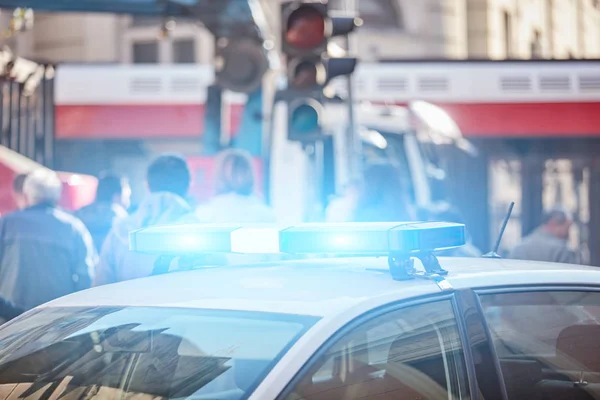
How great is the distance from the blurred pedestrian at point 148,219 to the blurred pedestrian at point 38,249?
27cm

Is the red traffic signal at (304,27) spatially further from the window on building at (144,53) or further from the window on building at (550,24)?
the window on building at (550,24)

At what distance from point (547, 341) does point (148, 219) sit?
112 inches

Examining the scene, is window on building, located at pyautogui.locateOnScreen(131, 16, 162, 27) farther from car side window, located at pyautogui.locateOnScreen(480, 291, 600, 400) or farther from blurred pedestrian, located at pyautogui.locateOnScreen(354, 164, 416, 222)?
car side window, located at pyautogui.locateOnScreen(480, 291, 600, 400)

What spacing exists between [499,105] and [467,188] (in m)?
1.42

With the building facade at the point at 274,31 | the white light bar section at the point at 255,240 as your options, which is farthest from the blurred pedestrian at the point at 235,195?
the building facade at the point at 274,31

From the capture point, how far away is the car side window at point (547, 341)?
3.42 metres

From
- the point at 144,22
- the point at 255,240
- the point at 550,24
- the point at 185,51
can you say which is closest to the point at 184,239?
the point at 255,240

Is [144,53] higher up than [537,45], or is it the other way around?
[537,45]

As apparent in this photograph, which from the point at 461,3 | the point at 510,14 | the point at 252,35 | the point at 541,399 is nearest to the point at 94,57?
the point at 461,3

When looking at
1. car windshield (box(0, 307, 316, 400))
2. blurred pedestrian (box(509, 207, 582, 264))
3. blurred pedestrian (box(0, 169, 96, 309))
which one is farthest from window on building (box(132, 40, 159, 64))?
car windshield (box(0, 307, 316, 400))

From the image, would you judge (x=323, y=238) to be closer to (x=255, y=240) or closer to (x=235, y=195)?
(x=255, y=240)

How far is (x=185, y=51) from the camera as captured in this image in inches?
920

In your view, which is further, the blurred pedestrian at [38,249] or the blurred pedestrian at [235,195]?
the blurred pedestrian at [235,195]

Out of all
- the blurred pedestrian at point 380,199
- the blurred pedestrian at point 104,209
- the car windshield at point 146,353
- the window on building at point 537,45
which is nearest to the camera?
the car windshield at point 146,353
